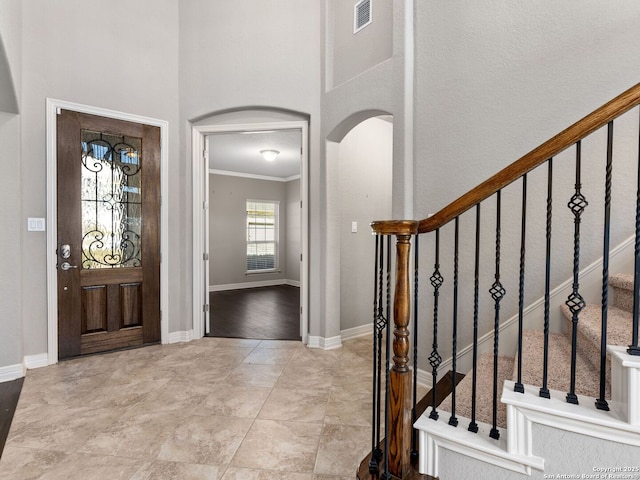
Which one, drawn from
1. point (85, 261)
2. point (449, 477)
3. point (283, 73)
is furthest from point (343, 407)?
point (283, 73)

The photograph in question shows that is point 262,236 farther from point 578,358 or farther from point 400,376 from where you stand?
point 578,358

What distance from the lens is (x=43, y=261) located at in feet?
9.74

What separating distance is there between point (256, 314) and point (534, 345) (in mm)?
3938

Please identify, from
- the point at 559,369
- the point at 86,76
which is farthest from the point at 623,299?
the point at 86,76

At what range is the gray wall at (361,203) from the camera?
3875 mm

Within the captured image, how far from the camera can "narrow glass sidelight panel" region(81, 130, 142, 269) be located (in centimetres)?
320

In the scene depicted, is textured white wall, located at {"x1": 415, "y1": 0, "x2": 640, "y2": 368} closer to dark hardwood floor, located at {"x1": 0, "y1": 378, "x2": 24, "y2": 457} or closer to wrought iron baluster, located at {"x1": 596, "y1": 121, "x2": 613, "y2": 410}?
wrought iron baluster, located at {"x1": 596, "y1": 121, "x2": 613, "y2": 410}

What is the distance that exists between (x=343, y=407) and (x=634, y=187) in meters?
2.14

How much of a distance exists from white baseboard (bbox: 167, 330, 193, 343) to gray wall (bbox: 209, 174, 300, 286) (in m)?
3.70

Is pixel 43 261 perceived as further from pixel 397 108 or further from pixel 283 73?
pixel 397 108

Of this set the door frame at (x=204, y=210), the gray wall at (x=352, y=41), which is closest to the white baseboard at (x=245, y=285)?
the door frame at (x=204, y=210)

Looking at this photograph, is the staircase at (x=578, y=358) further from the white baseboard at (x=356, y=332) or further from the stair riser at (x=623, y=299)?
the white baseboard at (x=356, y=332)

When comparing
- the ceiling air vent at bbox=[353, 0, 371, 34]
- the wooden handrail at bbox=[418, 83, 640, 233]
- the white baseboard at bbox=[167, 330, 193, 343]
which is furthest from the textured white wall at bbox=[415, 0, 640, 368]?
the white baseboard at bbox=[167, 330, 193, 343]

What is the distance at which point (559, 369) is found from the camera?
1503 mm
